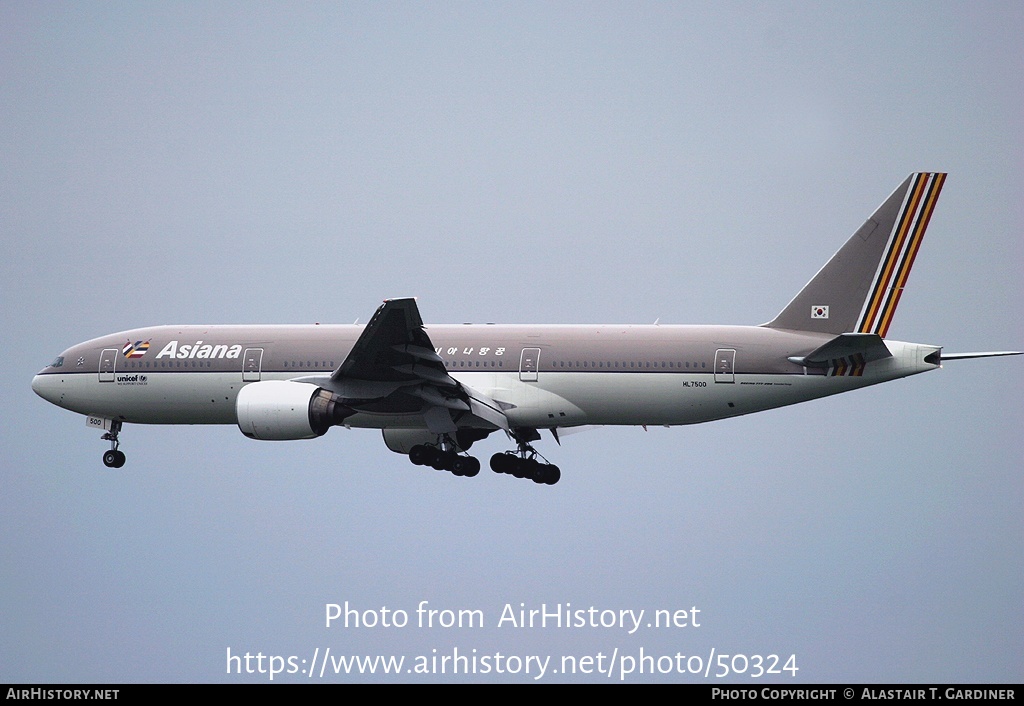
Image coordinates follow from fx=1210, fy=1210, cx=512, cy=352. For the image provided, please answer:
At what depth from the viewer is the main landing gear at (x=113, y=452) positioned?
37.0 metres

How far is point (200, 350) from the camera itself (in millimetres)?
35625

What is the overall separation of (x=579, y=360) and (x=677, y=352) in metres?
2.67

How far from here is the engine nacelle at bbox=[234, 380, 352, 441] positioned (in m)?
30.0

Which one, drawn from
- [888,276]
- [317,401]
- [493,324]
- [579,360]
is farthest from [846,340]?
[317,401]

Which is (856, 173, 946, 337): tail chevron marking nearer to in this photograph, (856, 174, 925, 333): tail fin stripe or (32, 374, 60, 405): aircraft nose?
(856, 174, 925, 333): tail fin stripe

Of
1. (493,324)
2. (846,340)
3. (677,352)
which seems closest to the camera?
(846,340)

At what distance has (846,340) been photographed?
29.9 metres

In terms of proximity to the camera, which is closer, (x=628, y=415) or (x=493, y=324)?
(x=628, y=415)

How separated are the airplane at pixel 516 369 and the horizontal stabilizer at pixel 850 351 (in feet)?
0.13

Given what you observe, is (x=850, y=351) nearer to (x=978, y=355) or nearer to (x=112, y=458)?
(x=978, y=355)

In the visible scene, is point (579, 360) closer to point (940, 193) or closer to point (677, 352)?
point (677, 352)

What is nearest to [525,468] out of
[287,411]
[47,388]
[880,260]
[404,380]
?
[404,380]

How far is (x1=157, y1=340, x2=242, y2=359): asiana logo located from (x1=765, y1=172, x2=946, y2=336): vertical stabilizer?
16.9 meters

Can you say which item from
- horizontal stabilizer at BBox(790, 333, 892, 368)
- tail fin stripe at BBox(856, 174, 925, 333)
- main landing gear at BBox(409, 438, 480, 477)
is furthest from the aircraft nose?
tail fin stripe at BBox(856, 174, 925, 333)
